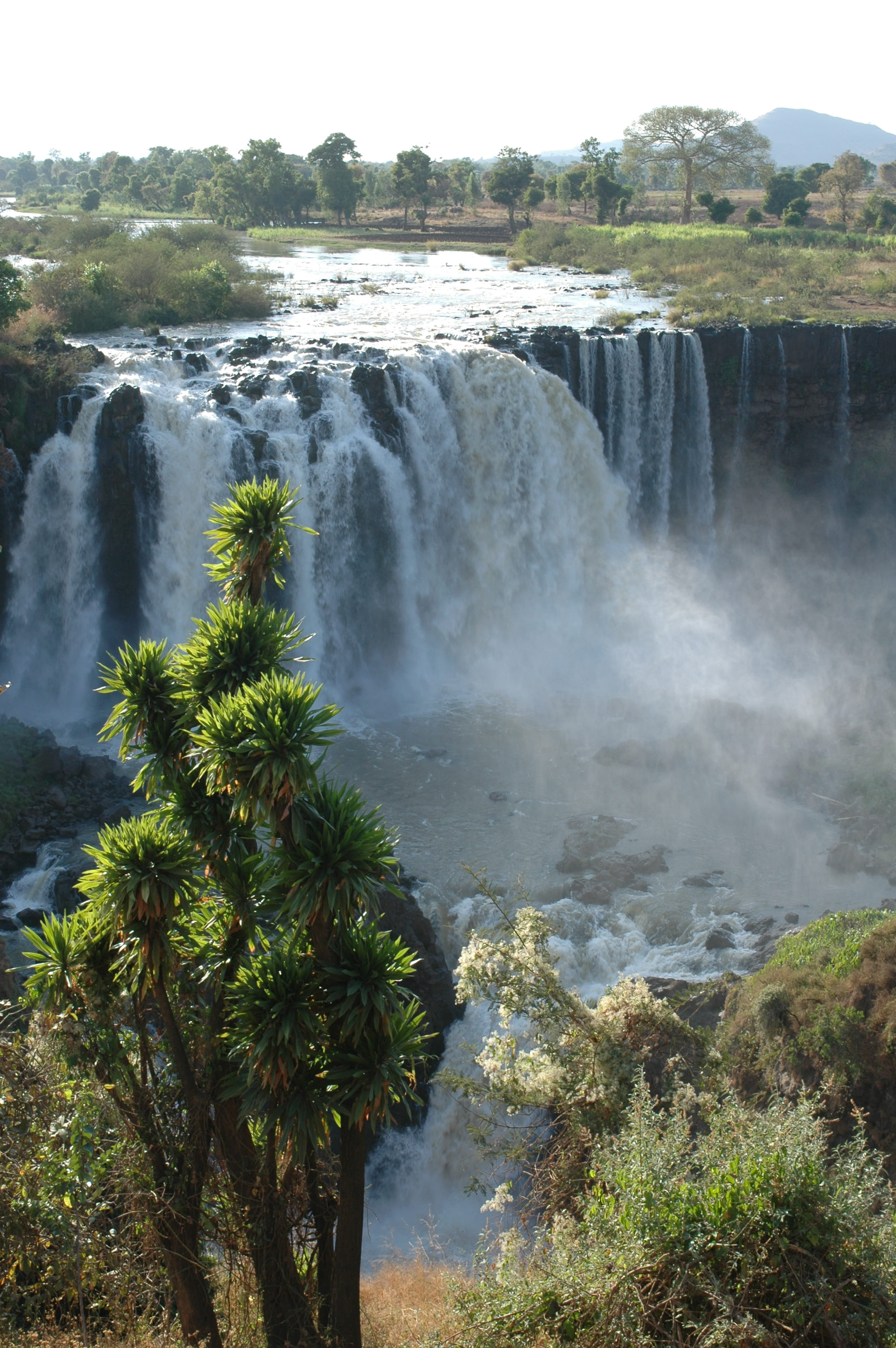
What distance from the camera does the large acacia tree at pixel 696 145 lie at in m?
63.7

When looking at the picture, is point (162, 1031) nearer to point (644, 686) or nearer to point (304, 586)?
point (304, 586)

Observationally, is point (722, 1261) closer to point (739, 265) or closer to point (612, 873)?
point (612, 873)

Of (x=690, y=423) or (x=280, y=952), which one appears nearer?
(x=280, y=952)

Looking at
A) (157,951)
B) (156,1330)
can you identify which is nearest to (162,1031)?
(157,951)

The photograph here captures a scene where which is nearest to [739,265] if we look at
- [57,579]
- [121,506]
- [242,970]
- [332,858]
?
[121,506]

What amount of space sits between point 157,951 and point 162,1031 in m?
1.71

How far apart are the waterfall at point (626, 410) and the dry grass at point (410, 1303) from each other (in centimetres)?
2142

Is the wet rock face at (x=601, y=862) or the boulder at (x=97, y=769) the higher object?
the boulder at (x=97, y=769)

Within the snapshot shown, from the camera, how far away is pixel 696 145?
210 feet

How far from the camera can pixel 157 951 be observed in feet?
24.3

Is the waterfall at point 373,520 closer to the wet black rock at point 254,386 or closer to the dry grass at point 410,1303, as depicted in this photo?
the wet black rock at point 254,386

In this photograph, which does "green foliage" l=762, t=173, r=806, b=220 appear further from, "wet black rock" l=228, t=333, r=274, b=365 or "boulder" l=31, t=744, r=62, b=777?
"boulder" l=31, t=744, r=62, b=777

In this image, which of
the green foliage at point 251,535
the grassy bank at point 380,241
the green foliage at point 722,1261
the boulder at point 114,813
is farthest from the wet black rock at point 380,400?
the grassy bank at point 380,241

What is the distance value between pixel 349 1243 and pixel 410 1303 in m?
3.19
